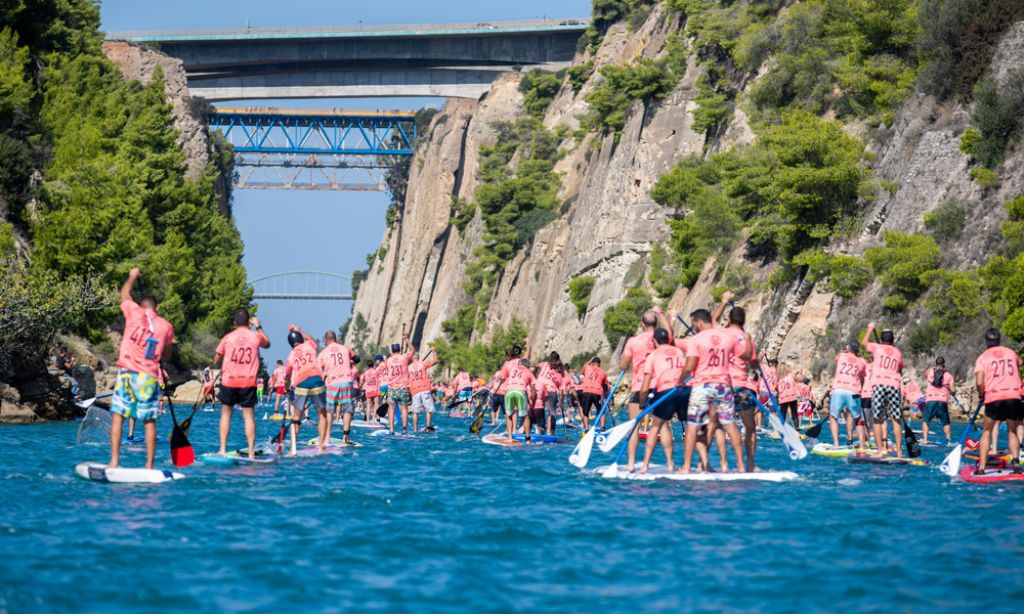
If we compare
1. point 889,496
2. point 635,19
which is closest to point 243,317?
point 889,496

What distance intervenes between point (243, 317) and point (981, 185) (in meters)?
28.9

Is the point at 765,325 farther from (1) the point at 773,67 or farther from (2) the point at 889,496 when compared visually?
(2) the point at 889,496

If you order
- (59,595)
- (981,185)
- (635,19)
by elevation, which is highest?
(635,19)

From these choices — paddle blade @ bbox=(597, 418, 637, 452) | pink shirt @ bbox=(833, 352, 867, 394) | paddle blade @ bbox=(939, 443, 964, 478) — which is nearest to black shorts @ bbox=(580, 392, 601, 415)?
pink shirt @ bbox=(833, 352, 867, 394)

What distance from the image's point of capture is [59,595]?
942 centimetres

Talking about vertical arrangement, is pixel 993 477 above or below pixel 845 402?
below

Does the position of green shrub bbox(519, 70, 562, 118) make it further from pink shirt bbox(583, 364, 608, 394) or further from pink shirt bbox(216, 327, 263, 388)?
pink shirt bbox(216, 327, 263, 388)

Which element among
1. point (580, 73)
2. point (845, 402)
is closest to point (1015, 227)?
point (845, 402)

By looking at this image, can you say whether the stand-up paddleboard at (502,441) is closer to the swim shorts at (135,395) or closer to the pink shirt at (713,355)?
the pink shirt at (713,355)

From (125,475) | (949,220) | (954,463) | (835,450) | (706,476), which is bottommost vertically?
(125,475)

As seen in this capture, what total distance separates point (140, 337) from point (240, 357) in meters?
2.82

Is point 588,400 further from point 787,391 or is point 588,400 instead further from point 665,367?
point 665,367

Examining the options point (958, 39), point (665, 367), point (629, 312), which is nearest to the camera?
point (665, 367)

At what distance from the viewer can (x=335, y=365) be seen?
78.2ft
